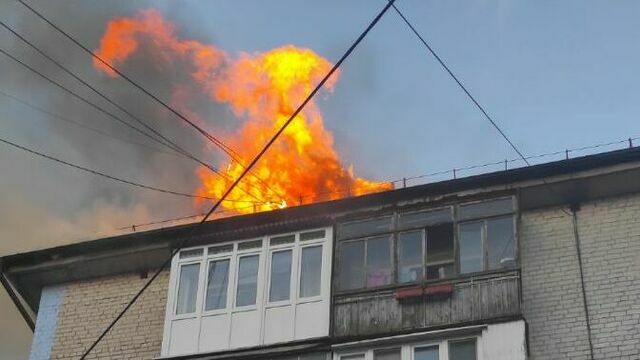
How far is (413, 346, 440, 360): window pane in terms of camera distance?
21406 millimetres

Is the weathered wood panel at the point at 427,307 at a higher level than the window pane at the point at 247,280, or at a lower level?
lower

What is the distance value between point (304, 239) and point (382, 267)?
2.44 meters

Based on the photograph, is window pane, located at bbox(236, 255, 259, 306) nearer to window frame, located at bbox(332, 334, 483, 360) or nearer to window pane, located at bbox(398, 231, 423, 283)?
window frame, located at bbox(332, 334, 483, 360)

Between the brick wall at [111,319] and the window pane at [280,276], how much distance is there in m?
3.47

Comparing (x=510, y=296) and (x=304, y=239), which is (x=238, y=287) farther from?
(x=510, y=296)

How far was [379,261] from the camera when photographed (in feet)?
76.1

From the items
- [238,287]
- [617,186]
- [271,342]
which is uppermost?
[617,186]

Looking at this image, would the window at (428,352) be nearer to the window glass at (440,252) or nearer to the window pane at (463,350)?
the window pane at (463,350)

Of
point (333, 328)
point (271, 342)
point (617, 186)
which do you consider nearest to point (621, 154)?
point (617, 186)

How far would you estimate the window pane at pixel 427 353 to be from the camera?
2141 centimetres

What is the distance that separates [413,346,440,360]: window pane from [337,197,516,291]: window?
1.66m

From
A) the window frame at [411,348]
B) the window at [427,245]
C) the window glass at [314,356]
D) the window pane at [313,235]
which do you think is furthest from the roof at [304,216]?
the window frame at [411,348]

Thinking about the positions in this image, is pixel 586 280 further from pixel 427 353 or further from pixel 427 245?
pixel 427 353

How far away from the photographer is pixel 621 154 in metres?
21.9
